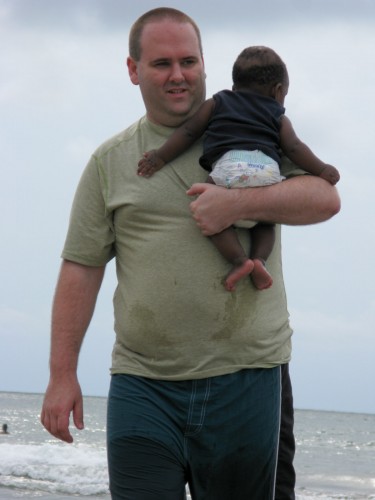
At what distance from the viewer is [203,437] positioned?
3.37 m

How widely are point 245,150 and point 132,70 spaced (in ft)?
1.66

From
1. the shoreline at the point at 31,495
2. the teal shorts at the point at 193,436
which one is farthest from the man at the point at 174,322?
the shoreline at the point at 31,495

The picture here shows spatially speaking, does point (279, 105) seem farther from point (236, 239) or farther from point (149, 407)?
point (149, 407)

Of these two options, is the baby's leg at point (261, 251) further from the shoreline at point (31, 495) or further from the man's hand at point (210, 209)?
the shoreline at point (31, 495)

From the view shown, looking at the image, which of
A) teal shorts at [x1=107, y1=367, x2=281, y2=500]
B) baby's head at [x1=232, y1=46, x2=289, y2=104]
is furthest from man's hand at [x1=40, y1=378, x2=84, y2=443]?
baby's head at [x1=232, y1=46, x2=289, y2=104]

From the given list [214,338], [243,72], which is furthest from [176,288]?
[243,72]

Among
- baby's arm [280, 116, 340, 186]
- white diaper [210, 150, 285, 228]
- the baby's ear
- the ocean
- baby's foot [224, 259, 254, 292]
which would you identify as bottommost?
the ocean

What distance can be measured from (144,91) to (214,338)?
904 mm

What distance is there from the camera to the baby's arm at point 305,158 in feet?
11.8

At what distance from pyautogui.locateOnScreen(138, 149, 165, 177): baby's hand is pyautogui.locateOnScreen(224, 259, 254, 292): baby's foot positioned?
0.43 metres

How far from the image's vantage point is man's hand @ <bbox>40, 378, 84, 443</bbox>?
3471 mm

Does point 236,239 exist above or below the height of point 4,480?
above

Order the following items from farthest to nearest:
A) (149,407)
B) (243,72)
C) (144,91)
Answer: (243,72)
(144,91)
(149,407)

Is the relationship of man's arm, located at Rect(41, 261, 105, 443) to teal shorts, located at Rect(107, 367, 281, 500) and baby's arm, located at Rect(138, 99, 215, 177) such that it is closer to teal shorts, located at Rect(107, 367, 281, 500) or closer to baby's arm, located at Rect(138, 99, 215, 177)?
teal shorts, located at Rect(107, 367, 281, 500)
